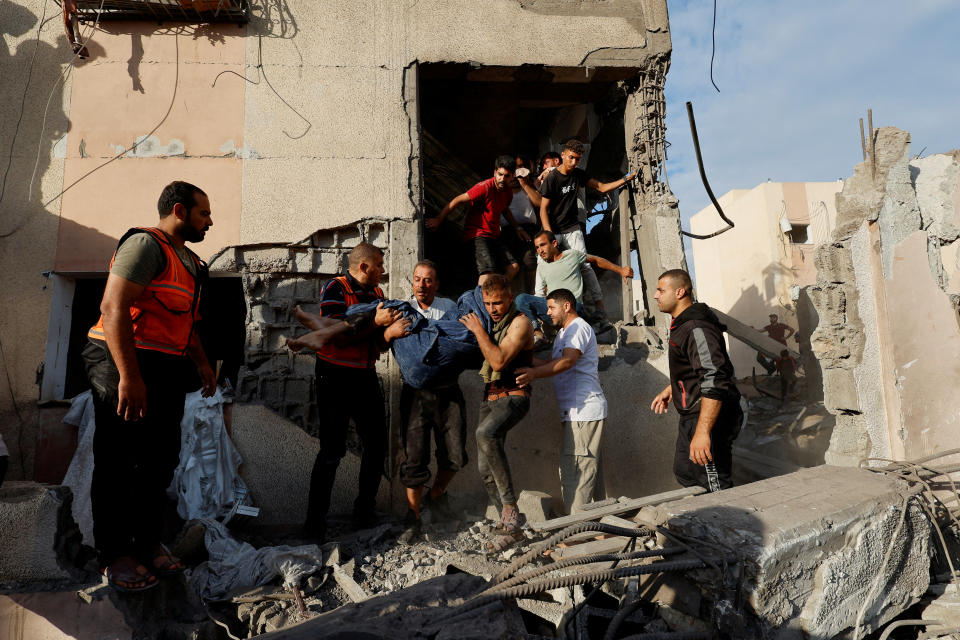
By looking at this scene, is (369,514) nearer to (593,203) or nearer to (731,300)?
(593,203)

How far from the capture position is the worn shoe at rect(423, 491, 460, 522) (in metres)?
4.27

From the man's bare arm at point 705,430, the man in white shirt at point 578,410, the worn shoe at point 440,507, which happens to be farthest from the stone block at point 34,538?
the man's bare arm at point 705,430

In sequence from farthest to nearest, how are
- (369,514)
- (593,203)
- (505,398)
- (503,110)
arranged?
(593,203) < (503,110) < (369,514) < (505,398)

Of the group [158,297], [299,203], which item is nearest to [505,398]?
[158,297]

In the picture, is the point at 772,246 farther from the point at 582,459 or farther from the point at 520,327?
the point at 520,327

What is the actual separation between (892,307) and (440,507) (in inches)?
157

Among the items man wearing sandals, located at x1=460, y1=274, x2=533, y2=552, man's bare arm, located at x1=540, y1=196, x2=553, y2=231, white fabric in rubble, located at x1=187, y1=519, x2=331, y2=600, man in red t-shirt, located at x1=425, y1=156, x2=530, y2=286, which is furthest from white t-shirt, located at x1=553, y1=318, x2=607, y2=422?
man's bare arm, located at x1=540, y1=196, x2=553, y2=231

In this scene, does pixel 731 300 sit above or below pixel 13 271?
above

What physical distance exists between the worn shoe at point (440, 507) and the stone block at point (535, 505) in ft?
1.77

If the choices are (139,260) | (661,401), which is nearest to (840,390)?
(661,401)

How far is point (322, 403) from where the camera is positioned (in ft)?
12.6

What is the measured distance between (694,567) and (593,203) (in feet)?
24.6

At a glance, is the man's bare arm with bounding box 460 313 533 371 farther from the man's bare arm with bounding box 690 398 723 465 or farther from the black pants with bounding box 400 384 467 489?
the man's bare arm with bounding box 690 398 723 465

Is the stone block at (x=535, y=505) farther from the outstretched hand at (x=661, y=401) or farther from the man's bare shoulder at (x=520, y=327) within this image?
the man's bare shoulder at (x=520, y=327)
